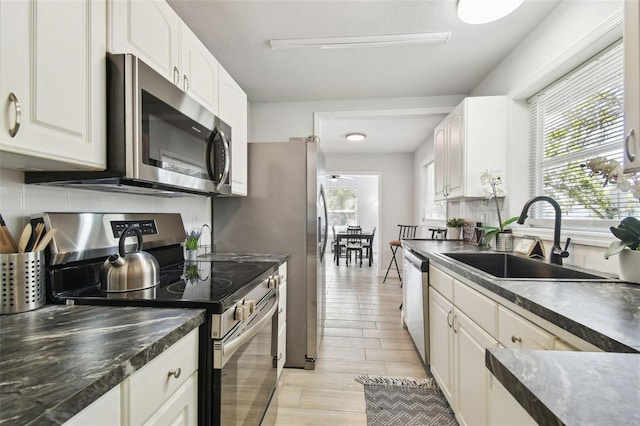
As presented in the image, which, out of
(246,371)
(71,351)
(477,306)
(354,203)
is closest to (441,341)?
(477,306)

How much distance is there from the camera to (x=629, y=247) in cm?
110

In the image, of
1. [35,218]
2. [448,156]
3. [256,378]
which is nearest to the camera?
[35,218]

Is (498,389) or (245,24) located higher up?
(245,24)

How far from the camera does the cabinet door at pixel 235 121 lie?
1764 mm

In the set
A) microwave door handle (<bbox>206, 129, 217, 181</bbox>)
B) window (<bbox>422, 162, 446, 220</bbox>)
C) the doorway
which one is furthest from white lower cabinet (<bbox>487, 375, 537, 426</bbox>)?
the doorway

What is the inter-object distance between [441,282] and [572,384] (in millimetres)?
1397

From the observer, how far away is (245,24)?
1928 millimetres

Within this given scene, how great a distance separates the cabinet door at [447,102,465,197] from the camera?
93.2 inches

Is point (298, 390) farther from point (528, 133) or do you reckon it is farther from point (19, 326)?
point (528, 133)

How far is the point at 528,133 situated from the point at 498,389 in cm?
226

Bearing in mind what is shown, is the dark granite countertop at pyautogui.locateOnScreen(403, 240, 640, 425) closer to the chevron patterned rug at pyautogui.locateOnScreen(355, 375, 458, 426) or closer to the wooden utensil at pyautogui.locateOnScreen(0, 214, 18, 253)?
the chevron patterned rug at pyautogui.locateOnScreen(355, 375, 458, 426)

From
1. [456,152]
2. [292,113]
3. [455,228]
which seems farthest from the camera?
[292,113]

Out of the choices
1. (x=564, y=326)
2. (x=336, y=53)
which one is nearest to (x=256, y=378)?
(x=564, y=326)

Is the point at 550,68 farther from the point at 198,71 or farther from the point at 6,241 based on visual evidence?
the point at 6,241
